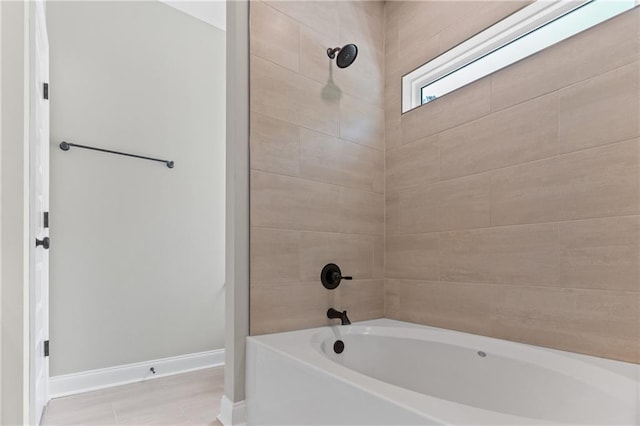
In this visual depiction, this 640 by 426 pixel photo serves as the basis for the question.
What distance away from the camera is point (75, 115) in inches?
92.3

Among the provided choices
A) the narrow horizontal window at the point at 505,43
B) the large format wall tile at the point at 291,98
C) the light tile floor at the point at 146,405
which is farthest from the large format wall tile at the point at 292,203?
the light tile floor at the point at 146,405

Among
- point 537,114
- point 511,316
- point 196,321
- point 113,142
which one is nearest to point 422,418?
point 511,316

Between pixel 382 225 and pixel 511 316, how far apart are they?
3.07 ft

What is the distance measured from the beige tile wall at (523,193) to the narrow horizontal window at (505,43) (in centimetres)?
6

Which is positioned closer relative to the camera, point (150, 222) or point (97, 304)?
point (97, 304)

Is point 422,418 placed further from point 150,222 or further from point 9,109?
point 150,222

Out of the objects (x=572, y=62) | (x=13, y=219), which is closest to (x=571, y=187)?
(x=572, y=62)

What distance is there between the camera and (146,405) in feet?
6.63

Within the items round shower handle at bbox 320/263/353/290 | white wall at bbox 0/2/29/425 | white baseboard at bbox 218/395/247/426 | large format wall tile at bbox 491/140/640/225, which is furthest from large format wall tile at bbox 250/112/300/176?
white baseboard at bbox 218/395/247/426

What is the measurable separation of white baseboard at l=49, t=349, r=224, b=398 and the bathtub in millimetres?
1225

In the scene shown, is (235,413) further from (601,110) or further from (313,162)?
(601,110)

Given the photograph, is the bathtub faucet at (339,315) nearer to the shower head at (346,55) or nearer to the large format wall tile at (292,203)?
the large format wall tile at (292,203)

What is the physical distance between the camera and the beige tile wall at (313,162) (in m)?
1.81

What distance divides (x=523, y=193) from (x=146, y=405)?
2.32m
